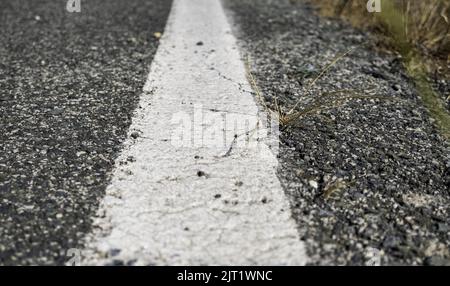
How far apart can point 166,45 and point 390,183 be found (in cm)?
154

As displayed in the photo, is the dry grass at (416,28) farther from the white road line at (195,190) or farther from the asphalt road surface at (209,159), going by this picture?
the white road line at (195,190)

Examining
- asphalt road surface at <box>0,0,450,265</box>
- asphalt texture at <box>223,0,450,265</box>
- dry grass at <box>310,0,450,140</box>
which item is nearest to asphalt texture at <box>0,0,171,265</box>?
asphalt road surface at <box>0,0,450,265</box>

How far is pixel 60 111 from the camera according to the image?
1.93 m

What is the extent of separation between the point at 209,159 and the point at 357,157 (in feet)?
1.62

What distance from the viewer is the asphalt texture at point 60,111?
1.32 meters

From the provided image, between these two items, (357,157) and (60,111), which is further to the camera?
(60,111)

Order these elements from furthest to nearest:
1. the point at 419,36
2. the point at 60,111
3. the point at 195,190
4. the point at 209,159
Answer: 1. the point at 419,36
2. the point at 60,111
3. the point at 209,159
4. the point at 195,190

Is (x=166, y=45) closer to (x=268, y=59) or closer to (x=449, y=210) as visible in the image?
(x=268, y=59)

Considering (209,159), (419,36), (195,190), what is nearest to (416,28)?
(419,36)

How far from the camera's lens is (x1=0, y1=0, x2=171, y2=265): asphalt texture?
1.32 m

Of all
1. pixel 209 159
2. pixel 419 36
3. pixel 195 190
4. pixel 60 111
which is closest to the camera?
pixel 195 190

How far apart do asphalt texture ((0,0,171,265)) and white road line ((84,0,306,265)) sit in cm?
7

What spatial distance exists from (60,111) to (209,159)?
0.67 m

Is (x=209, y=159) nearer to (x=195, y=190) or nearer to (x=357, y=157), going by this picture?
(x=195, y=190)
